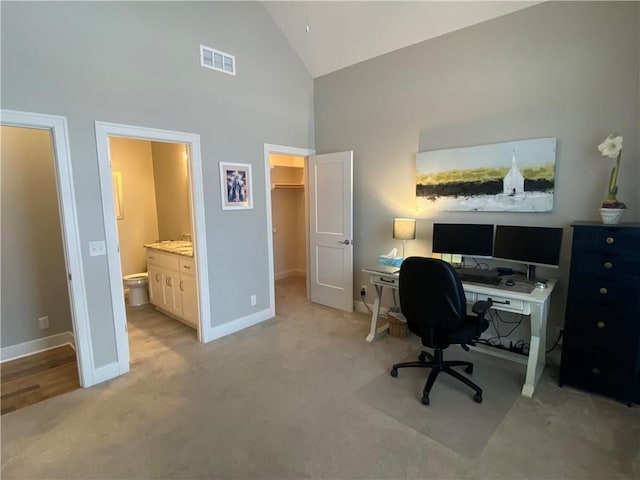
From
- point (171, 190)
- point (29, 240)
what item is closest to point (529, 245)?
point (171, 190)

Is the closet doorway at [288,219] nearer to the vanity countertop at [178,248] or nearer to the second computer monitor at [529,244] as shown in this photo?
the vanity countertop at [178,248]

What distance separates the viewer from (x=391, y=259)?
345 cm

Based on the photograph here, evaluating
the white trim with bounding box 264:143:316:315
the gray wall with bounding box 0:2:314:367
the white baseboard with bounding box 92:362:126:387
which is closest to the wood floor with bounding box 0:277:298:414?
the white baseboard with bounding box 92:362:126:387

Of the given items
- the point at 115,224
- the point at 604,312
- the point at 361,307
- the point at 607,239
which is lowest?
the point at 361,307

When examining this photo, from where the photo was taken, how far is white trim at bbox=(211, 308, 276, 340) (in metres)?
3.53

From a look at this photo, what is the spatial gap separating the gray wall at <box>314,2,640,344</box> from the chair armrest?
93cm

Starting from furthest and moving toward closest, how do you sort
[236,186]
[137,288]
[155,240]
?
1. [155,240]
2. [137,288]
3. [236,186]

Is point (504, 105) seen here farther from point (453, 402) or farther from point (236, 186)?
point (236, 186)

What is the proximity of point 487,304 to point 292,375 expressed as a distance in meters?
1.66

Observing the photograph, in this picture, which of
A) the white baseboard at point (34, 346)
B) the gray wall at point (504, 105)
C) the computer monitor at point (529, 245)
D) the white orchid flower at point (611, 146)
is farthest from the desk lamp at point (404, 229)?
the white baseboard at point (34, 346)

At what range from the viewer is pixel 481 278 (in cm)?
275

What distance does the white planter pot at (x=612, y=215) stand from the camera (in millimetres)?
2301

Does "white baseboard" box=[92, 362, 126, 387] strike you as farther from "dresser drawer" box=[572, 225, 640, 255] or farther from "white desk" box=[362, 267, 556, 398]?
"dresser drawer" box=[572, 225, 640, 255]

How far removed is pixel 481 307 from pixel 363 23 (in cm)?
308
